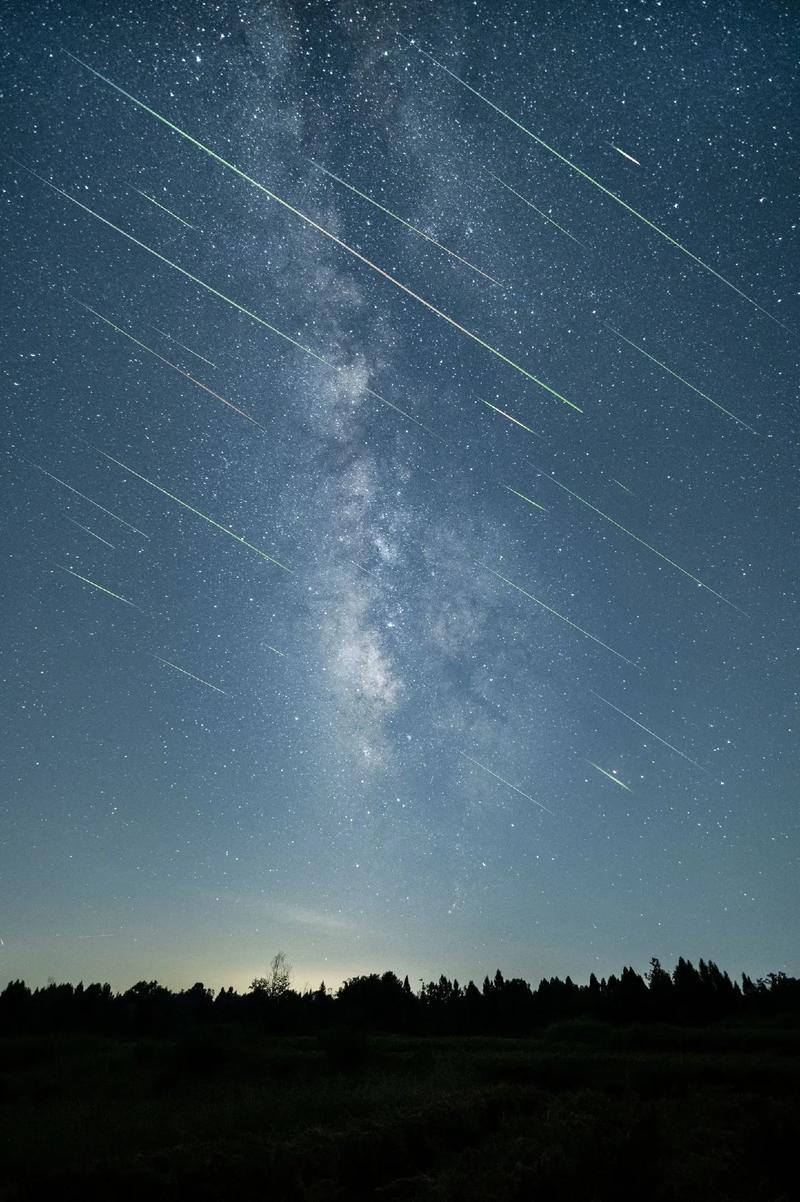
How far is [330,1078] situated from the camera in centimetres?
1998

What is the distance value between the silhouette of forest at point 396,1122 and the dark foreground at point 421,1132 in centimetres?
4

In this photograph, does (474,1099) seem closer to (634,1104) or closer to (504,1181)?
(634,1104)

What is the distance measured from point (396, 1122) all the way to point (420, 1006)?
6674 cm

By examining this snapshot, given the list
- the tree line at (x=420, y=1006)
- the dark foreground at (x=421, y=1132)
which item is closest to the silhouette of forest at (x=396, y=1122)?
the dark foreground at (x=421, y=1132)

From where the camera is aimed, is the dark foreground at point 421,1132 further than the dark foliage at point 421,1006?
No

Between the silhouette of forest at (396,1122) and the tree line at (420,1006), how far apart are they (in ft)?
92.3

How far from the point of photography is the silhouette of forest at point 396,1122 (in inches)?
350

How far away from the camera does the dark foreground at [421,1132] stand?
29.0ft

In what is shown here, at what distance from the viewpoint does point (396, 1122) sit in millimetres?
11773

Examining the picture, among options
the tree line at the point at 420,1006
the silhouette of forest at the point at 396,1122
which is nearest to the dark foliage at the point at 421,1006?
the tree line at the point at 420,1006

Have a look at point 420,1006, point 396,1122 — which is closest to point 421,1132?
point 396,1122

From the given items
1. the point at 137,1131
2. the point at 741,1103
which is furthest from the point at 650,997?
the point at 137,1131

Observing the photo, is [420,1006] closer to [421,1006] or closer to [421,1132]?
[421,1006]

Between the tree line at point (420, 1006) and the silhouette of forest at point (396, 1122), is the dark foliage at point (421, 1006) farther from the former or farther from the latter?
the silhouette of forest at point (396, 1122)
